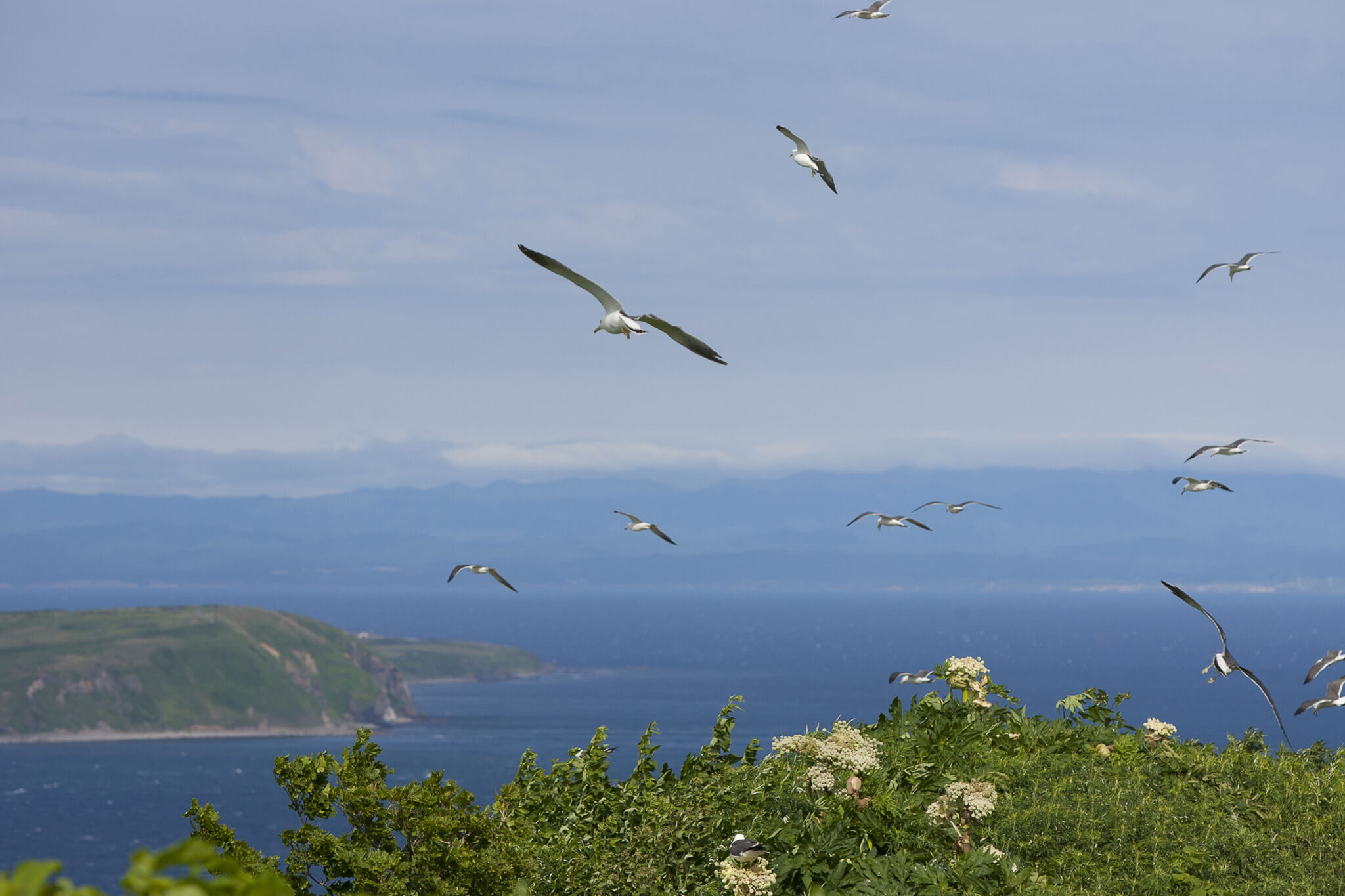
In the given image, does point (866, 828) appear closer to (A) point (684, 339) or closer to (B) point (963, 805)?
(B) point (963, 805)

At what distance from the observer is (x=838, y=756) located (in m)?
11.5

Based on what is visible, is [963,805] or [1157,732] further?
[1157,732]

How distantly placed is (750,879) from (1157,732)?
20.2 feet

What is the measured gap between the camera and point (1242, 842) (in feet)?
35.3

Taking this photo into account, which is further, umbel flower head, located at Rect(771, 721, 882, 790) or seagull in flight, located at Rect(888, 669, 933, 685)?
seagull in flight, located at Rect(888, 669, 933, 685)

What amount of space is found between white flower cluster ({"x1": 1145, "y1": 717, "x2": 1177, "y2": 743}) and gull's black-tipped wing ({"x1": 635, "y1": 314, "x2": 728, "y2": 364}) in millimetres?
8534

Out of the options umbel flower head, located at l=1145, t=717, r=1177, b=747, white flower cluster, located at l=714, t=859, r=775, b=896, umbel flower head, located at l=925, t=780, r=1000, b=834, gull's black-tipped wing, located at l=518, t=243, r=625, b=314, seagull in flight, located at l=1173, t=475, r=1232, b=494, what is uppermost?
gull's black-tipped wing, located at l=518, t=243, r=625, b=314

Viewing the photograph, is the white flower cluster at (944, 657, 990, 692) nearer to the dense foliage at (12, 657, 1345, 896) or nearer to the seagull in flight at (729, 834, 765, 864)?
the dense foliage at (12, 657, 1345, 896)

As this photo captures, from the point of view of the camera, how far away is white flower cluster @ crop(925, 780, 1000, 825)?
34.9 ft

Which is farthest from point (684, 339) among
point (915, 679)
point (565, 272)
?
point (915, 679)

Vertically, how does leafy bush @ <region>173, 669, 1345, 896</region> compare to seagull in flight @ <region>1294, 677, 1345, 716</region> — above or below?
below

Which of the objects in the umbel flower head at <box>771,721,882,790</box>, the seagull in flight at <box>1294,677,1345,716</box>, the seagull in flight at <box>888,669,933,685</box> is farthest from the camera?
the seagull in flight at <box>888,669,933,685</box>

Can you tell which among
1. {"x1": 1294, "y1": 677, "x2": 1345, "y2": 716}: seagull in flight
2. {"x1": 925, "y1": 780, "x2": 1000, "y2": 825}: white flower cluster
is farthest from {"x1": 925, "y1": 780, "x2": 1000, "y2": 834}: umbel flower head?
{"x1": 1294, "y1": 677, "x2": 1345, "y2": 716}: seagull in flight

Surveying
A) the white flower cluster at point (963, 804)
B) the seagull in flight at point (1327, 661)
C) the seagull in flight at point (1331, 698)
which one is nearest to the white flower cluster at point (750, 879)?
the white flower cluster at point (963, 804)
